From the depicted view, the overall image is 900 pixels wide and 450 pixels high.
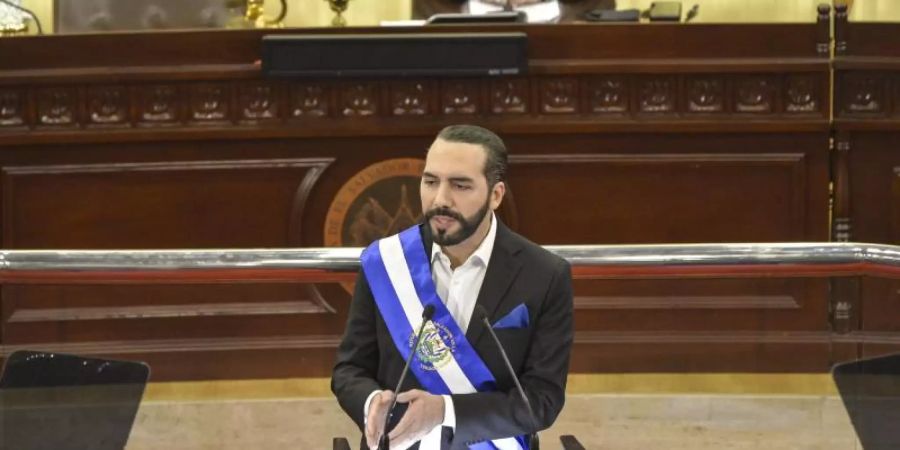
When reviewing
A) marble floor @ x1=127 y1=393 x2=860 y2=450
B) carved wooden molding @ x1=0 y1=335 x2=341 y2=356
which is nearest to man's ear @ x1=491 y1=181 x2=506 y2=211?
marble floor @ x1=127 y1=393 x2=860 y2=450

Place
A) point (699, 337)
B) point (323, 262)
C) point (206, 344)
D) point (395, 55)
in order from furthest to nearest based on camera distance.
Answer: point (395, 55)
point (206, 344)
point (699, 337)
point (323, 262)

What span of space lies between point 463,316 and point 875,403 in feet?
2.30

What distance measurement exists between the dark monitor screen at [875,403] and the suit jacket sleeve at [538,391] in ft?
1.69

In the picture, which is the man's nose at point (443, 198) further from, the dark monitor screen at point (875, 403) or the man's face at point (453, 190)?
the dark monitor screen at point (875, 403)

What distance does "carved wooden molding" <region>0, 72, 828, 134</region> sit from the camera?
18.3ft

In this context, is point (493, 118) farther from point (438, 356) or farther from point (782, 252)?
point (438, 356)

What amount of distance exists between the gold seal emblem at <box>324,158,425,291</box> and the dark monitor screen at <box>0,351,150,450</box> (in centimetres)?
279

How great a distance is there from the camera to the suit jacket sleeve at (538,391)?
2.46 metres

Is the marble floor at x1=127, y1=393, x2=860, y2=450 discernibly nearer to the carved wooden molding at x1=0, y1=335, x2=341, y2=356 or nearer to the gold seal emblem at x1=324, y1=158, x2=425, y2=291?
the carved wooden molding at x1=0, y1=335, x2=341, y2=356

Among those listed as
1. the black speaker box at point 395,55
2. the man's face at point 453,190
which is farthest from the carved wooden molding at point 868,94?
the man's face at point 453,190

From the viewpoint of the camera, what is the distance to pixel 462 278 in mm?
2607

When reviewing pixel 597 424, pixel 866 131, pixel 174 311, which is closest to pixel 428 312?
pixel 597 424

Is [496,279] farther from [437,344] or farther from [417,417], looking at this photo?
[417,417]

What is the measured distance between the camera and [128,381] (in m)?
2.80
